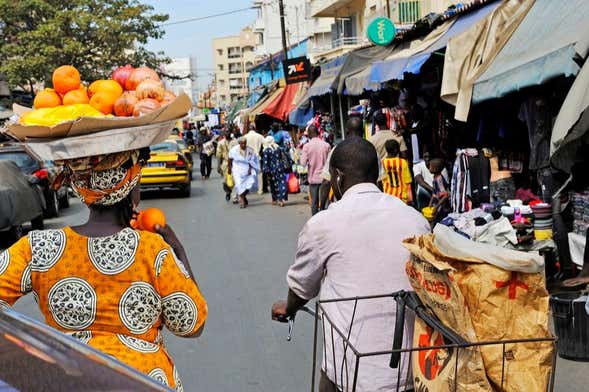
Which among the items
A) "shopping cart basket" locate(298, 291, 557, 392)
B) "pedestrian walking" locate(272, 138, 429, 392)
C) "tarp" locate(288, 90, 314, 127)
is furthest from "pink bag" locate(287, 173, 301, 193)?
"shopping cart basket" locate(298, 291, 557, 392)

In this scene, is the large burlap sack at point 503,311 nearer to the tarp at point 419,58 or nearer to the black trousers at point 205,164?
the tarp at point 419,58

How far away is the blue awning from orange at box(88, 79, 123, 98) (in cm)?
793

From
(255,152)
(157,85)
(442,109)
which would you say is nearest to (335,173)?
(157,85)

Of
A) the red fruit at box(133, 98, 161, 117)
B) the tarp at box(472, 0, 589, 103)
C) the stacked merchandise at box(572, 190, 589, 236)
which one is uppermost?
the tarp at box(472, 0, 589, 103)

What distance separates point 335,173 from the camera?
3.36m

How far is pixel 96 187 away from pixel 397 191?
8041 mm

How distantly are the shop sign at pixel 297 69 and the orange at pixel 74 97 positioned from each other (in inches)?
788

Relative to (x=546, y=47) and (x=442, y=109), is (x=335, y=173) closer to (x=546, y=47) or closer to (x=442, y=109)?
(x=546, y=47)

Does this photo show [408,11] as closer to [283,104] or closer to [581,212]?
[283,104]

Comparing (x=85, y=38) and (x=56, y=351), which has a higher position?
(x=85, y=38)

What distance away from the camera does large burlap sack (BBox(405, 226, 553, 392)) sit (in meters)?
2.28

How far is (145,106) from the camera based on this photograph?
2883 millimetres

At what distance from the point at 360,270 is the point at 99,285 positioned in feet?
3.25

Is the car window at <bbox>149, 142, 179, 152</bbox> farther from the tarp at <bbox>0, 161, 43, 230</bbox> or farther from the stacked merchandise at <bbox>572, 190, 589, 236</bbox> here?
the stacked merchandise at <bbox>572, 190, 589, 236</bbox>
